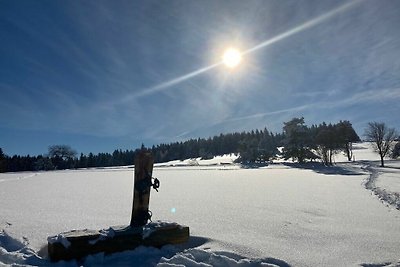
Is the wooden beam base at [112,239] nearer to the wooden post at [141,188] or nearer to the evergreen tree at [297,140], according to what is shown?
the wooden post at [141,188]

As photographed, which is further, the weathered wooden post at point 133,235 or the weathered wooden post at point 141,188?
the weathered wooden post at point 141,188

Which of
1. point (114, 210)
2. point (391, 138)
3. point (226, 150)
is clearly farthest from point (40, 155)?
point (114, 210)

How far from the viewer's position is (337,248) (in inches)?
208

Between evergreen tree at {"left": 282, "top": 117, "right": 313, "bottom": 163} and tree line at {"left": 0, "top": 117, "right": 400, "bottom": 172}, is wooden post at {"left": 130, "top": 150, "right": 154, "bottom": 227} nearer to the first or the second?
tree line at {"left": 0, "top": 117, "right": 400, "bottom": 172}

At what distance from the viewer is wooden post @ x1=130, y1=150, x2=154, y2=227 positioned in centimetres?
557

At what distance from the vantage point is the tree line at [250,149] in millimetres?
55594

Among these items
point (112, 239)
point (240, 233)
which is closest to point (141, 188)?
point (112, 239)

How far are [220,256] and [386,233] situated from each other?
3.87m

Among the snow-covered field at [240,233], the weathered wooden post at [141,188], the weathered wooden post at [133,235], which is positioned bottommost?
the snow-covered field at [240,233]

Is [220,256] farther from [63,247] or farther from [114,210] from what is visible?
[114,210]

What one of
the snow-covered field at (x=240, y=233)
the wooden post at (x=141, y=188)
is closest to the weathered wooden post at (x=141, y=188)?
the wooden post at (x=141, y=188)

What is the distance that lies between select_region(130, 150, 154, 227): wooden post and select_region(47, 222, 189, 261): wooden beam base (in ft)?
0.85

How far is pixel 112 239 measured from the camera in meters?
4.86

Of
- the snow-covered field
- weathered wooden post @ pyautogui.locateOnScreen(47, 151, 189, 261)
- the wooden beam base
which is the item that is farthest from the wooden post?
the snow-covered field
